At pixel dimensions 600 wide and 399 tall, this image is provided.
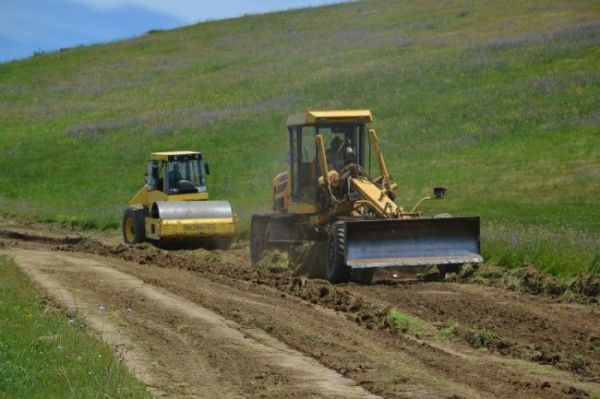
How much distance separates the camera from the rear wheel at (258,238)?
21.2 m

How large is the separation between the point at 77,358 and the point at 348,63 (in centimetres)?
5048

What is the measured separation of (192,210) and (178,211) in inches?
12.8

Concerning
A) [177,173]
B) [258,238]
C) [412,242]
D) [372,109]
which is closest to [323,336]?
[412,242]

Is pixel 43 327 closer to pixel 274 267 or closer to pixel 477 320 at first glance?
pixel 477 320

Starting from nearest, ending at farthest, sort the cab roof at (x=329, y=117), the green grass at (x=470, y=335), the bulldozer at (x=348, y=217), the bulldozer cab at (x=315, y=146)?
the green grass at (x=470, y=335), the bulldozer at (x=348, y=217), the cab roof at (x=329, y=117), the bulldozer cab at (x=315, y=146)

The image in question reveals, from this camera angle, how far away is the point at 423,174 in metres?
34.8

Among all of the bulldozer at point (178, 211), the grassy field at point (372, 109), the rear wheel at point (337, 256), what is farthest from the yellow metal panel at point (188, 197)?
the rear wheel at point (337, 256)

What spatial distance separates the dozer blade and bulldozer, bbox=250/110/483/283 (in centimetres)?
2

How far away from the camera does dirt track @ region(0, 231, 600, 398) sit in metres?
9.95

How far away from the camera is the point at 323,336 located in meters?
12.4

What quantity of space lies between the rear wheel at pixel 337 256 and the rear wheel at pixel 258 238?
127 inches

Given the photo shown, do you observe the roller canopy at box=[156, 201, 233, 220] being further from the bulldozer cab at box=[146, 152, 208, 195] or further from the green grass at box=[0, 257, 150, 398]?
the green grass at box=[0, 257, 150, 398]

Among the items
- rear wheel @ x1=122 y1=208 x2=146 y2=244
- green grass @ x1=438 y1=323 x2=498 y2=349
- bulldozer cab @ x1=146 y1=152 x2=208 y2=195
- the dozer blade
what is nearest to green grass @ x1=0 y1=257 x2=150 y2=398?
green grass @ x1=438 y1=323 x2=498 y2=349

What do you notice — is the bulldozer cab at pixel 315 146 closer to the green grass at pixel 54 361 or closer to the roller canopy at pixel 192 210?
the roller canopy at pixel 192 210
